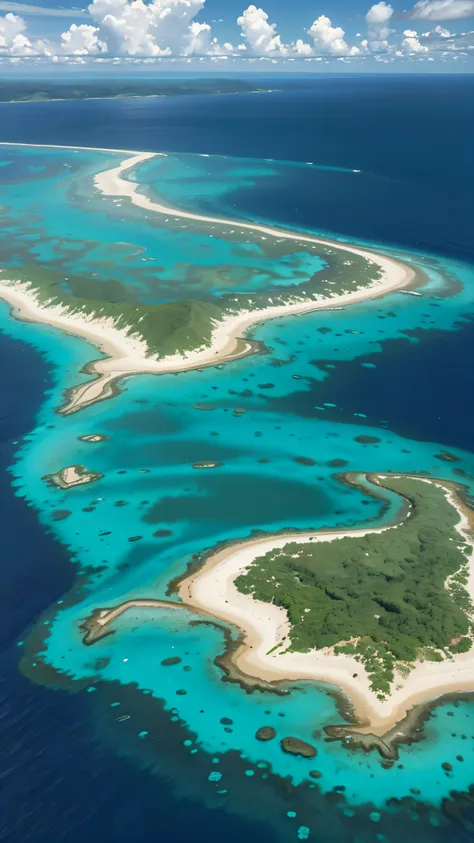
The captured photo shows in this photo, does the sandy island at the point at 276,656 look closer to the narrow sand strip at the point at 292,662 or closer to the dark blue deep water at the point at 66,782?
the narrow sand strip at the point at 292,662

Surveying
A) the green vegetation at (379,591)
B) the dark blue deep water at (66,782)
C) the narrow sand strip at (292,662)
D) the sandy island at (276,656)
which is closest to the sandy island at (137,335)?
the sandy island at (276,656)

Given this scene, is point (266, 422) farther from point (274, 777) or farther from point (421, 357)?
point (274, 777)

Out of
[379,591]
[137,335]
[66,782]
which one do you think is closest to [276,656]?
[379,591]

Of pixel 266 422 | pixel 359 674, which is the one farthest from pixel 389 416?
pixel 359 674

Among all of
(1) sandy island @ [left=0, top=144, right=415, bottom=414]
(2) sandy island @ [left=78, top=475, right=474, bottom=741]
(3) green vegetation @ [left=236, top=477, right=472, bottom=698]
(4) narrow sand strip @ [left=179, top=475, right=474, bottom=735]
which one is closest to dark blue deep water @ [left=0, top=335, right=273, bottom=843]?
(2) sandy island @ [left=78, top=475, right=474, bottom=741]

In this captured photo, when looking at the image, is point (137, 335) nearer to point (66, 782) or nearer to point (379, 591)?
point (379, 591)

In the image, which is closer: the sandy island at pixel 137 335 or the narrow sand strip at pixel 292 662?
the narrow sand strip at pixel 292 662
